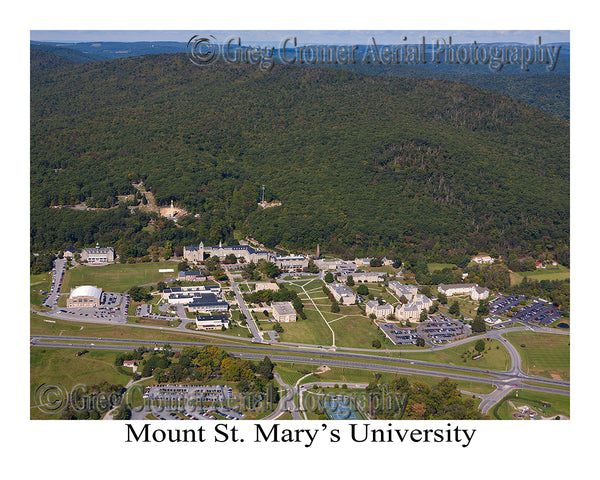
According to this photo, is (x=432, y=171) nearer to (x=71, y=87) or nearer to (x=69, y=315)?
(x=69, y=315)

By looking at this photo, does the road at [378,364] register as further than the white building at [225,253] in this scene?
No

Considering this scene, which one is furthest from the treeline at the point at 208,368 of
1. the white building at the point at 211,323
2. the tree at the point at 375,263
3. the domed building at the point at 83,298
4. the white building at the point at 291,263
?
the tree at the point at 375,263

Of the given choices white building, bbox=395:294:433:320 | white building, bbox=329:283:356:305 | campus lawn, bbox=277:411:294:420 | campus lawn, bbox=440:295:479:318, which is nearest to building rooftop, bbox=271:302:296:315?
white building, bbox=329:283:356:305

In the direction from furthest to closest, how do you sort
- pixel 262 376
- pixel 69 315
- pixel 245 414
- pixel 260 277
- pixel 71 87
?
1. pixel 71 87
2. pixel 260 277
3. pixel 69 315
4. pixel 262 376
5. pixel 245 414

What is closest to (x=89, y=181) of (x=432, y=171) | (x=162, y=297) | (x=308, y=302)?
(x=162, y=297)

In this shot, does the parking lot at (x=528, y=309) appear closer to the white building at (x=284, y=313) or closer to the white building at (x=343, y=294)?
the white building at (x=343, y=294)

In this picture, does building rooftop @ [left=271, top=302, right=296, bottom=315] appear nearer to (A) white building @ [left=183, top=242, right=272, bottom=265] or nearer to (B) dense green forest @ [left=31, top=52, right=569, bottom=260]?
(A) white building @ [left=183, top=242, right=272, bottom=265]
